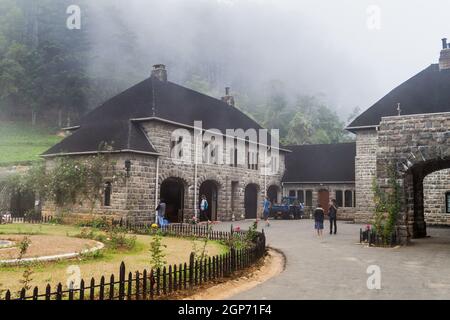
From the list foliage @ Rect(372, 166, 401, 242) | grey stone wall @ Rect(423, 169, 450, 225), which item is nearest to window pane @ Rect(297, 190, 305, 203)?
grey stone wall @ Rect(423, 169, 450, 225)

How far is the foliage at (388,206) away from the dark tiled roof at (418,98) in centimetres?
1288

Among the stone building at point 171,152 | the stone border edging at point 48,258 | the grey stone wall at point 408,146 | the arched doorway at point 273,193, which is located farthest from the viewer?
the arched doorway at point 273,193

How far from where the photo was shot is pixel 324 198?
3712 cm

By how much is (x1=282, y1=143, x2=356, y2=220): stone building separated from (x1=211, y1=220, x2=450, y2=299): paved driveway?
18780 millimetres

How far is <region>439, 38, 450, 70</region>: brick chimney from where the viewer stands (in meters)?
29.8

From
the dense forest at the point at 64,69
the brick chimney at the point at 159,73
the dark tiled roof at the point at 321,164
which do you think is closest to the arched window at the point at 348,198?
the dark tiled roof at the point at 321,164

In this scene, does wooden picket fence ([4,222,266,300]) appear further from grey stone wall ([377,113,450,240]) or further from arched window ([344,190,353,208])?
arched window ([344,190,353,208])

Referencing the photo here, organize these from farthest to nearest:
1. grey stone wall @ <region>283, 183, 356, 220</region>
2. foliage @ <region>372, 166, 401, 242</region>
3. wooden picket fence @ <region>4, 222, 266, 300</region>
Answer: grey stone wall @ <region>283, 183, 356, 220</region>
foliage @ <region>372, 166, 401, 242</region>
wooden picket fence @ <region>4, 222, 266, 300</region>

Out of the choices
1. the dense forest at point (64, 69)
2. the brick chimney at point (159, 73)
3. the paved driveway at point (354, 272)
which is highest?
the dense forest at point (64, 69)

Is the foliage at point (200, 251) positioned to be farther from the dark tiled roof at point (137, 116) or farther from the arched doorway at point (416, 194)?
the dark tiled roof at point (137, 116)

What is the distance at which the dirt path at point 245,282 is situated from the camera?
8367 millimetres

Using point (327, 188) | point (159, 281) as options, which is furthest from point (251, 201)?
point (159, 281)

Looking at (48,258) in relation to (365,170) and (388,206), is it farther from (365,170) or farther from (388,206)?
(365,170)
